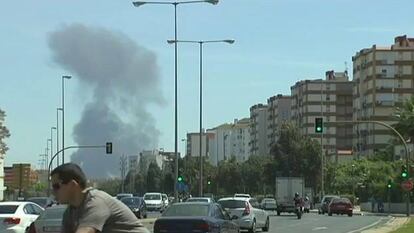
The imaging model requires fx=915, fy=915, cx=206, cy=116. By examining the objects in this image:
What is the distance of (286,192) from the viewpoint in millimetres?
73875

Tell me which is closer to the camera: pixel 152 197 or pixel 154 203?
pixel 154 203

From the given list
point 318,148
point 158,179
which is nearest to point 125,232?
point 318,148

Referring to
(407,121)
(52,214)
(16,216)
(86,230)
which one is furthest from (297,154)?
(86,230)

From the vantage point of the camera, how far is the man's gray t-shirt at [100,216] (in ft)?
20.7

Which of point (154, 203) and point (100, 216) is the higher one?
point (100, 216)

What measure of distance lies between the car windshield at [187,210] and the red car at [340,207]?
156 feet

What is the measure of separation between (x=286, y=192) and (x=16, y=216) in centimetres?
4718

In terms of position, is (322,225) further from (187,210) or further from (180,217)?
(180,217)

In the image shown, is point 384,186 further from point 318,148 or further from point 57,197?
point 57,197

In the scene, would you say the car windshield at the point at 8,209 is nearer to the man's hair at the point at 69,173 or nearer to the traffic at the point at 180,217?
the traffic at the point at 180,217

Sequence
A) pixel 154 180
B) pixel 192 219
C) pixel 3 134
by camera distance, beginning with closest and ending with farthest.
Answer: pixel 192 219, pixel 3 134, pixel 154 180

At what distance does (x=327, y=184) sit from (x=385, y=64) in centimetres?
4709

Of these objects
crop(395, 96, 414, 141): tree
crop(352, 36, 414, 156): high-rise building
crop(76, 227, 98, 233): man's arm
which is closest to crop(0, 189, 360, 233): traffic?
crop(76, 227, 98, 233): man's arm

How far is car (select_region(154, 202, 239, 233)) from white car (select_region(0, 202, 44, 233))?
5714 millimetres
